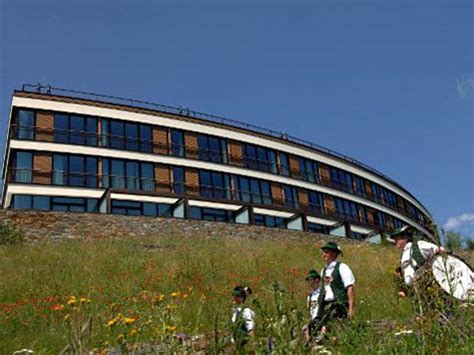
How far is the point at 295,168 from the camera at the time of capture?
40.9 m

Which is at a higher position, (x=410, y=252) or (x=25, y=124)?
(x=25, y=124)

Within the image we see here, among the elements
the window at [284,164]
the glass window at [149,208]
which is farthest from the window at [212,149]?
the glass window at [149,208]

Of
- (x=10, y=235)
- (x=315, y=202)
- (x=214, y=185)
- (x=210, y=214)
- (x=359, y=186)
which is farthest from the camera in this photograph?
(x=359, y=186)

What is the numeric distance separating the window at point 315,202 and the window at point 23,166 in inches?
774

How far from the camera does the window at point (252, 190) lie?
3662 cm

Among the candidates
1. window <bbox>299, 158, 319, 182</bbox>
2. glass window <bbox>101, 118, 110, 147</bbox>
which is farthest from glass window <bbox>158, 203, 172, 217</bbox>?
window <bbox>299, 158, 319, 182</bbox>

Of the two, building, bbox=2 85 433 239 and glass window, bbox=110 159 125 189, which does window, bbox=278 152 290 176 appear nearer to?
building, bbox=2 85 433 239

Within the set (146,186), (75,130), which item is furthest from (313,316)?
(75,130)

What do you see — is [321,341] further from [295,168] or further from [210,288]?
[295,168]

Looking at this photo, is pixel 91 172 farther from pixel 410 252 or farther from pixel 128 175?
pixel 410 252

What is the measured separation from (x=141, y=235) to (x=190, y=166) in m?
10.6

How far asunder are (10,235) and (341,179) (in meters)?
29.2

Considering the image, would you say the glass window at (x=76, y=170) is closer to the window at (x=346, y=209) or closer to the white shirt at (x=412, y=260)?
the window at (x=346, y=209)

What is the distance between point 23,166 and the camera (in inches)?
1168
